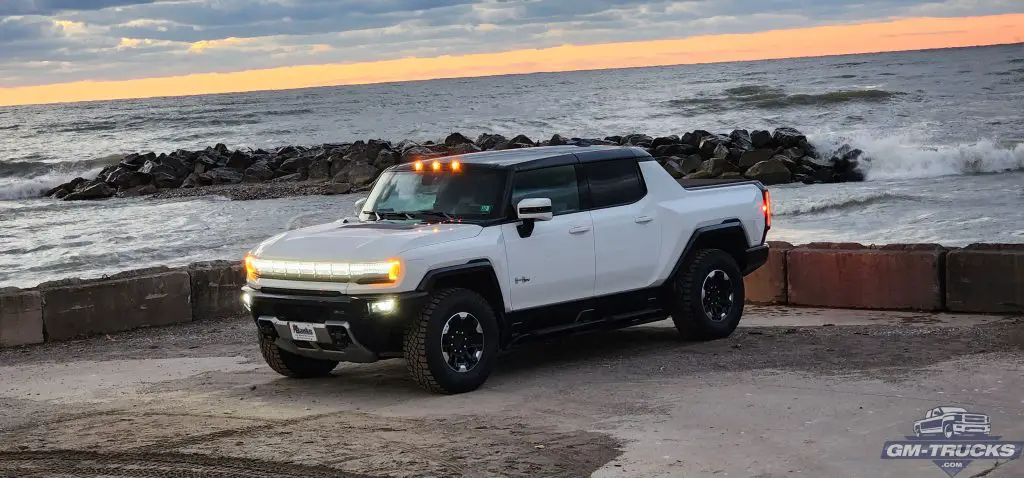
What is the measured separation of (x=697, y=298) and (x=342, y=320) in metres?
3.22

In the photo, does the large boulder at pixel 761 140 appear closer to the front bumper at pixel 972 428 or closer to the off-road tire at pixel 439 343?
the off-road tire at pixel 439 343

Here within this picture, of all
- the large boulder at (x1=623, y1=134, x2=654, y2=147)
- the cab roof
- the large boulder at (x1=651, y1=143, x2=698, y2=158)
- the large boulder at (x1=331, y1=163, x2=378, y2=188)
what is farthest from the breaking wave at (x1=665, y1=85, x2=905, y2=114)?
the cab roof

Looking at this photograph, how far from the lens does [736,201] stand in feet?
35.4

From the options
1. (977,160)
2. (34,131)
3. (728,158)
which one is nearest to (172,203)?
(728,158)

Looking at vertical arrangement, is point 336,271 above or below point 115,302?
above

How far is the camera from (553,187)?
9633 millimetres

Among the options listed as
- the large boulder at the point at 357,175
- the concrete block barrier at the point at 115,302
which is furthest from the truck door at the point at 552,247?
the large boulder at the point at 357,175

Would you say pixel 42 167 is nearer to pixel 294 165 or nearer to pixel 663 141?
pixel 294 165

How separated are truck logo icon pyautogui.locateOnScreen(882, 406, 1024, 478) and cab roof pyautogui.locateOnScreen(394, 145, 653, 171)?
3.51 m

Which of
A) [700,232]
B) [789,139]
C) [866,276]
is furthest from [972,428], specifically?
[789,139]

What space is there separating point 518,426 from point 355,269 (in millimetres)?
1673

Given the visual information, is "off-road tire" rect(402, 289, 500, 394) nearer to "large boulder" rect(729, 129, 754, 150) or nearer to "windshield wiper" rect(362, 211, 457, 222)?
"windshield wiper" rect(362, 211, 457, 222)

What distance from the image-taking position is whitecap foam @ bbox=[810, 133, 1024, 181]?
3406 cm

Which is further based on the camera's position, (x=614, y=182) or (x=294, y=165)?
(x=294, y=165)
